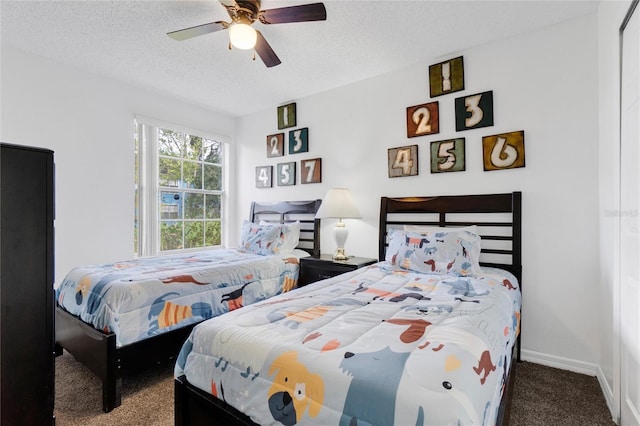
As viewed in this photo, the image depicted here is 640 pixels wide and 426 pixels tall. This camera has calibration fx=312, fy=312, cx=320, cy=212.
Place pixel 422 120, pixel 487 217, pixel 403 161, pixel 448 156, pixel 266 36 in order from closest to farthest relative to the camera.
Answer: pixel 266 36 → pixel 487 217 → pixel 448 156 → pixel 422 120 → pixel 403 161

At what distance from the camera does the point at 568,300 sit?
2.27m

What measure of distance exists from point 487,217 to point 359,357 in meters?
2.05

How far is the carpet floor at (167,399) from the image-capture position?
170cm

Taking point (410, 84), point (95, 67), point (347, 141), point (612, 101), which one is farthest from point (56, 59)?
point (612, 101)

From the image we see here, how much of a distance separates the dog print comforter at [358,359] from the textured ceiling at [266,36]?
1.94 metres

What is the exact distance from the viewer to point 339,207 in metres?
3.10

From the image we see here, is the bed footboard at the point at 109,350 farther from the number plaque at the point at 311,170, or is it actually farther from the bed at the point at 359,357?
the number plaque at the point at 311,170

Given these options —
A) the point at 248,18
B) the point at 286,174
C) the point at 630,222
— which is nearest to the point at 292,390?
the point at 630,222

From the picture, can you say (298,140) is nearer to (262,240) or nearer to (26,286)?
(262,240)

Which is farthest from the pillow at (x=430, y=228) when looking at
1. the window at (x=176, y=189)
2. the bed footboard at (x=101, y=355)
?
the window at (x=176, y=189)

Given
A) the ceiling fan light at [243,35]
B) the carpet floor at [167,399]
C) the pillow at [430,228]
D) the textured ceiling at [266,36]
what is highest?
the textured ceiling at [266,36]

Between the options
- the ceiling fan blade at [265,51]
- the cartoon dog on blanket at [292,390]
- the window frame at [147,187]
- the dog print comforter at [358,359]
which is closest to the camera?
the dog print comforter at [358,359]

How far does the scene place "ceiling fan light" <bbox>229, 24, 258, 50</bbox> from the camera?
6.34 ft

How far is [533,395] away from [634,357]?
664 mm
